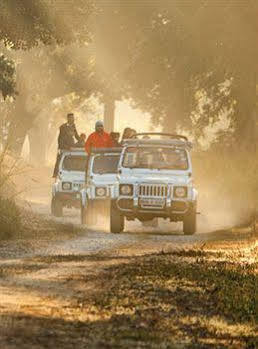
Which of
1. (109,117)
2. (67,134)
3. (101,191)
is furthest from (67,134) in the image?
(109,117)

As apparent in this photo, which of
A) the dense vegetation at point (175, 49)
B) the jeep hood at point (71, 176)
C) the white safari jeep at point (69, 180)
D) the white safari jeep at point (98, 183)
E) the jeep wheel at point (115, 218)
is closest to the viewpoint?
the jeep wheel at point (115, 218)

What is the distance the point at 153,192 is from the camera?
73.0 ft

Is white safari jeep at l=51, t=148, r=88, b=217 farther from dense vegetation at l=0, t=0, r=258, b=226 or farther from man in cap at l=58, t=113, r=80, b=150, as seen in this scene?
→ dense vegetation at l=0, t=0, r=258, b=226

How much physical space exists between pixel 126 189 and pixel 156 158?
1.09 metres

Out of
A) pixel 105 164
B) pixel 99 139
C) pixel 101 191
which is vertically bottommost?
pixel 101 191

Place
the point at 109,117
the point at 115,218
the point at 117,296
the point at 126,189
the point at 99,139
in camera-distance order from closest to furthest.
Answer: the point at 117,296 < the point at 115,218 < the point at 126,189 < the point at 99,139 < the point at 109,117

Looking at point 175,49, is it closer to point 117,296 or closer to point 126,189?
point 126,189

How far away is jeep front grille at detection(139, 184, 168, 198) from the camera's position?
22.2 m

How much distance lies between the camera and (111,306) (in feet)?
33.9

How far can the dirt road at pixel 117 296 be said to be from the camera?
8.80m

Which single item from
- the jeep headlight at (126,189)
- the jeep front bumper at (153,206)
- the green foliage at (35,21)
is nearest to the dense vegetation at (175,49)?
the green foliage at (35,21)

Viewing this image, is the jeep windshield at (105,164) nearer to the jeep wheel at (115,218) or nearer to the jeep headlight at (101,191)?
the jeep headlight at (101,191)

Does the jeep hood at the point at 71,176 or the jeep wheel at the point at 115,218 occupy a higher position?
the jeep hood at the point at 71,176

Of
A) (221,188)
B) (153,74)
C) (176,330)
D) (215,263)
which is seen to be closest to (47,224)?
(215,263)
